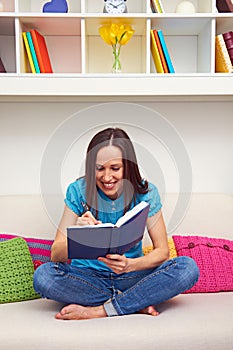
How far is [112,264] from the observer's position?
1521 mm

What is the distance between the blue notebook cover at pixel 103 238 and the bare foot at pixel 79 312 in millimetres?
205

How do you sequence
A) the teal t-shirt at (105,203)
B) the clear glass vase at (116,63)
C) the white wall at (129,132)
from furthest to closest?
the white wall at (129,132)
the clear glass vase at (116,63)
the teal t-shirt at (105,203)

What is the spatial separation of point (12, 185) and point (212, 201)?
92cm

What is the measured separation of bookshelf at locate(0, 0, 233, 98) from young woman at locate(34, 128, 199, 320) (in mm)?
429

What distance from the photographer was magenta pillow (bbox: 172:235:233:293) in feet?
6.05

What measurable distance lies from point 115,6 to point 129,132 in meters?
0.57

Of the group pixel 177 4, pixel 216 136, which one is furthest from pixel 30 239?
pixel 177 4

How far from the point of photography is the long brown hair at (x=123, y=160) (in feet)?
5.36

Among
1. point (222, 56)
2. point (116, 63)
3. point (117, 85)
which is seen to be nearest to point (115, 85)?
point (117, 85)

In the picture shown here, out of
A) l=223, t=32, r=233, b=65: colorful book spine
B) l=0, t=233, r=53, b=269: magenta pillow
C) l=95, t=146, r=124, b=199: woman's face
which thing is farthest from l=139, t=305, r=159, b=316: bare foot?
l=223, t=32, r=233, b=65: colorful book spine

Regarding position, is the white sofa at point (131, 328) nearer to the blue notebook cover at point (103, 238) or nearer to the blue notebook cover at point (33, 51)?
the blue notebook cover at point (103, 238)

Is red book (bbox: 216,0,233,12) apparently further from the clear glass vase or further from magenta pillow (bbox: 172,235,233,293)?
magenta pillow (bbox: 172,235,233,293)

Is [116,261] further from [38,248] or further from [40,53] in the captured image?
[40,53]

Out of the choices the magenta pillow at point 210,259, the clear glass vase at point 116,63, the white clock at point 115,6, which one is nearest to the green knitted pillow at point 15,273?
the magenta pillow at point 210,259
